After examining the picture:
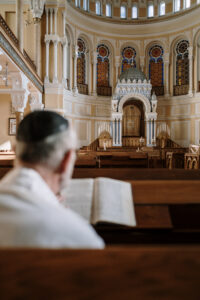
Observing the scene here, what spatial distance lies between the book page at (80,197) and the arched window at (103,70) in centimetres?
1614

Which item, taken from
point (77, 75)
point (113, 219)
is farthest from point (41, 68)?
point (113, 219)

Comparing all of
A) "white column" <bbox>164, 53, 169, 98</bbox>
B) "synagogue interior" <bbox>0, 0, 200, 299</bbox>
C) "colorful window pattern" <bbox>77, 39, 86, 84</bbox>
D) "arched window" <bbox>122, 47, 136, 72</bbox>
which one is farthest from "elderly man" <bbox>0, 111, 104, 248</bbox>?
"arched window" <bbox>122, 47, 136, 72</bbox>

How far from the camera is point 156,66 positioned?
17578 mm

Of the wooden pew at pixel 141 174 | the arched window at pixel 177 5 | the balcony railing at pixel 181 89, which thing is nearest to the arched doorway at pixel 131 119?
the balcony railing at pixel 181 89

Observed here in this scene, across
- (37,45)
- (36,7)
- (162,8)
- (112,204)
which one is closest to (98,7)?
(162,8)

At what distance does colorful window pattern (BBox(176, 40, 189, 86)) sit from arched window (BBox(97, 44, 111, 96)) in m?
4.80

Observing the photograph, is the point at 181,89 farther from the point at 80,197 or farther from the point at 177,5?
the point at 80,197

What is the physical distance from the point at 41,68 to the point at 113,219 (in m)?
13.9

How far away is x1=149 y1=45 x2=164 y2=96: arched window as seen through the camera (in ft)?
57.2

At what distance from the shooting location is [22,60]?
24.6 ft

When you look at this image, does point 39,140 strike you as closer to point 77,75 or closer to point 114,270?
point 114,270

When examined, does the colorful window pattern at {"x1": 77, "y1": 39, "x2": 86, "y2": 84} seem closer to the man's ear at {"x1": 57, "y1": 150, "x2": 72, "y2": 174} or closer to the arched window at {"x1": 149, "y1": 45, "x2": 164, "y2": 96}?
the arched window at {"x1": 149, "y1": 45, "x2": 164, "y2": 96}

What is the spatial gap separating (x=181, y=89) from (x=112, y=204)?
16688 mm

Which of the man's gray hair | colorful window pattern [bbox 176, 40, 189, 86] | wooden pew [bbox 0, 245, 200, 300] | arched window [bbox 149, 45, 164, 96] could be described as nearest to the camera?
wooden pew [bbox 0, 245, 200, 300]
